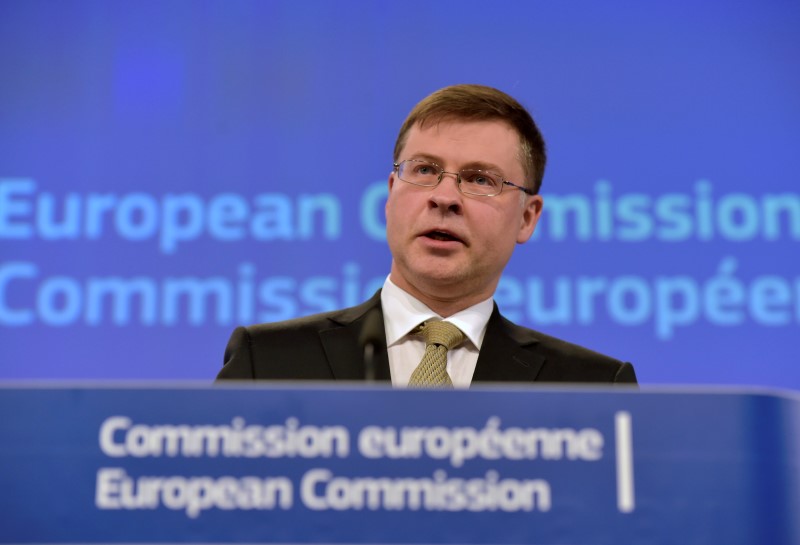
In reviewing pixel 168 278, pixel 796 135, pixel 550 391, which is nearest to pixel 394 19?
pixel 168 278

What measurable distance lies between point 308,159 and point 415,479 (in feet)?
8.96

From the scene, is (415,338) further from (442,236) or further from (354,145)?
(354,145)

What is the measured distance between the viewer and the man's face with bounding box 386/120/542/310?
2090 mm

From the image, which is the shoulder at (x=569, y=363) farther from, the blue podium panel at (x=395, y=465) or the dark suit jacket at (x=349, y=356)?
the blue podium panel at (x=395, y=465)

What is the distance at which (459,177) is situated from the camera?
2.14 metres

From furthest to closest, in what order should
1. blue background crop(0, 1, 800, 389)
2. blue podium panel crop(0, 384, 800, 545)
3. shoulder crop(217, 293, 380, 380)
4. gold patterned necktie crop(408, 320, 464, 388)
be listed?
blue background crop(0, 1, 800, 389), shoulder crop(217, 293, 380, 380), gold patterned necktie crop(408, 320, 464, 388), blue podium panel crop(0, 384, 800, 545)

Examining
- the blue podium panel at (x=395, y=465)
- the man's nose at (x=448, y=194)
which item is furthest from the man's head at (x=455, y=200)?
the blue podium panel at (x=395, y=465)

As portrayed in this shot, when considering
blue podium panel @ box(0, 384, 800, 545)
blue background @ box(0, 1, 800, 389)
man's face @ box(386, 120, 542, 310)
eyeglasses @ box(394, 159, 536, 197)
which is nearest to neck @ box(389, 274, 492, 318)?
man's face @ box(386, 120, 542, 310)

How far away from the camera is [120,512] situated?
1.12 metres

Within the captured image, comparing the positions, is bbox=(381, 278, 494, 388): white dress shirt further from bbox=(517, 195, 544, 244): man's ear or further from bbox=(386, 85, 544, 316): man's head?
bbox=(517, 195, 544, 244): man's ear

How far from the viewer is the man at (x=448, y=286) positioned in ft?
6.57

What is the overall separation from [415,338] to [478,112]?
0.51 m

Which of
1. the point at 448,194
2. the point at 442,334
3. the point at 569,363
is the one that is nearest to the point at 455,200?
the point at 448,194

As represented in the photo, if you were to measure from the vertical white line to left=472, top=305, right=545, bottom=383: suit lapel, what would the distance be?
826mm
